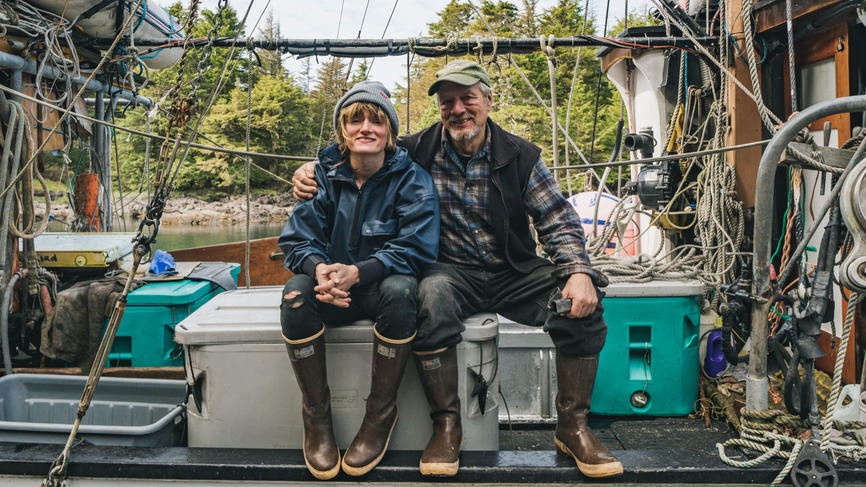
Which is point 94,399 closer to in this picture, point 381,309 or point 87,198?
point 381,309

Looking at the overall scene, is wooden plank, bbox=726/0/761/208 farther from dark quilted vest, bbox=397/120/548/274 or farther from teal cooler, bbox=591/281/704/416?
dark quilted vest, bbox=397/120/548/274

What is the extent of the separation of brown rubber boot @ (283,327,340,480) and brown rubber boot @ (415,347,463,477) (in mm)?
291

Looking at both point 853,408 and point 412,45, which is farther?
point 412,45

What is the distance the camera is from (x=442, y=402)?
6.28 ft

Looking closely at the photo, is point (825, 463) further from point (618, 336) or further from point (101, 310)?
point (101, 310)

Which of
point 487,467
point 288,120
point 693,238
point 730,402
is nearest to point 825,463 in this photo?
point 730,402

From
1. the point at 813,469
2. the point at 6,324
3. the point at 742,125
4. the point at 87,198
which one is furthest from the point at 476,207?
the point at 87,198

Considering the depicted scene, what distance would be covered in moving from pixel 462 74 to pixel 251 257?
439cm

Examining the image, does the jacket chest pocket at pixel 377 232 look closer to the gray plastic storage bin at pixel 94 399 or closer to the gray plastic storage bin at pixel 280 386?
the gray plastic storage bin at pixel 280 386

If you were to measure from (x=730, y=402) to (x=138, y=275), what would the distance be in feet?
9.91

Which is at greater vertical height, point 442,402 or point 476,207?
point 476,207

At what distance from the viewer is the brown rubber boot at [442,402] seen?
73.6 inches

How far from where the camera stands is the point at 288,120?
32.1m

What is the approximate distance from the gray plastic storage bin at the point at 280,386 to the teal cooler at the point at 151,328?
36.4 inches
